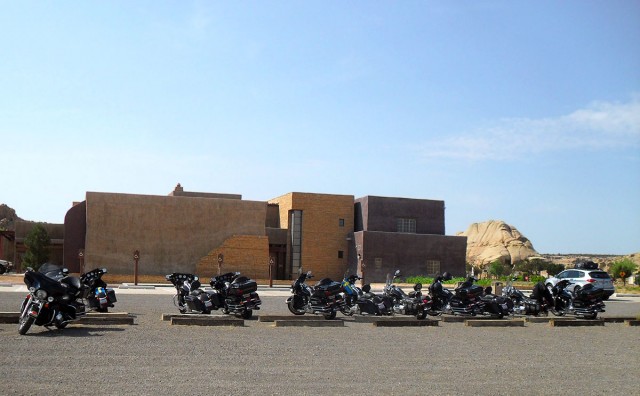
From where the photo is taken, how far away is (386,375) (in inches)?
384

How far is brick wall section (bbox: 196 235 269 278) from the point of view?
4709 centimetres

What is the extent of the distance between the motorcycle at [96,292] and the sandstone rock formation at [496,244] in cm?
7922

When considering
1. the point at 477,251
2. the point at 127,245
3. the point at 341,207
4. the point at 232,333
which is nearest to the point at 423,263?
the point at 341,207

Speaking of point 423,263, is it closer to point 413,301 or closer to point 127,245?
point 127,245

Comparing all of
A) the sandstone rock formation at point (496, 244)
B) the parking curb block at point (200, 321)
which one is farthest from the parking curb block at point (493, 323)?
the sandstone rock formation at point (496, 244)

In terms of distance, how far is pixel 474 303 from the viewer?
19406 mm

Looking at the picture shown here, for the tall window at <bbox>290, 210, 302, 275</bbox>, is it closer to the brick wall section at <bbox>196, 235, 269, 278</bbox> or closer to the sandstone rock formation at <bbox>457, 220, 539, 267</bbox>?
the brick wall section at <bbox>196, 235, 269, 278</bbox>

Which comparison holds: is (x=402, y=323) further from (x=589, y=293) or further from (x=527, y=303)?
(x=589, y=293)

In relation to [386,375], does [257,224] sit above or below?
above

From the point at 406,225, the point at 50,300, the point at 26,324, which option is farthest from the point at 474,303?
the point at 406,225

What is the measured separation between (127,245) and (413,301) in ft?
102

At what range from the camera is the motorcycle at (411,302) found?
724 inches

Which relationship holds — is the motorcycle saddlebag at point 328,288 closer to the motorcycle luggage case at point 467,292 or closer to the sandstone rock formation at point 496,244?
the motorcycle luggage case at point 467,292

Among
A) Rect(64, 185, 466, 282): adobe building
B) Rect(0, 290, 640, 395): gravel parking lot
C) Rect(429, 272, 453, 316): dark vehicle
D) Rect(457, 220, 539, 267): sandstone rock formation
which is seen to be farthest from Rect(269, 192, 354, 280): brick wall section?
Rect(457, 220, 539, 267): sandstone rock formation
